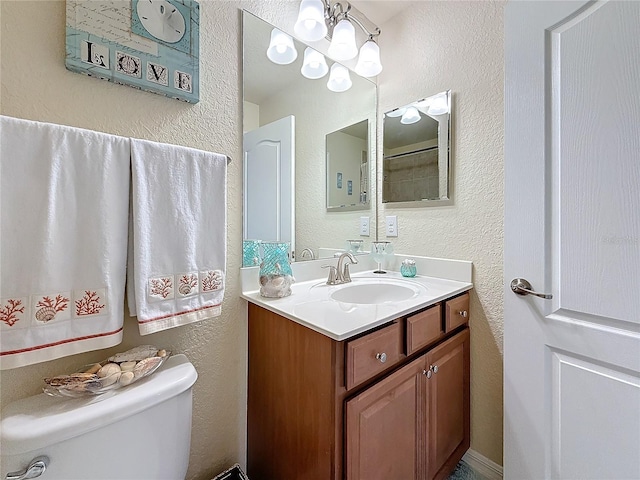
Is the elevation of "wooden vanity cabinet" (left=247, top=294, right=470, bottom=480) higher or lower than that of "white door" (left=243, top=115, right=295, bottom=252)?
lower

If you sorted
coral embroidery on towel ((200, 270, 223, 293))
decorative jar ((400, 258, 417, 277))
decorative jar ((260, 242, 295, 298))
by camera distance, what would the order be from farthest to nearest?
decorative jar ((400, 258, 417, 277)) < decorative jar ((260, 242, 295, 298)) < coral embroidery on towel ((200, 270, 223, 293))

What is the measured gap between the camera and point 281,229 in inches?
51.2

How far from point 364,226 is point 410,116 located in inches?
25.5

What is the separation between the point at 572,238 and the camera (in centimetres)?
90

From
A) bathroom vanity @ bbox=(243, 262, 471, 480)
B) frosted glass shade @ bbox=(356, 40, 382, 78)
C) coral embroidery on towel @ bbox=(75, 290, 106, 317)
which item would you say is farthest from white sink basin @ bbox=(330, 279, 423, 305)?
frosted glass shade @ bbox=(356, 40, 382, 78)

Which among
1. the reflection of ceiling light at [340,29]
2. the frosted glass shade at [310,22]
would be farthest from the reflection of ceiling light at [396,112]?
the frosted glass shade at [310,22]

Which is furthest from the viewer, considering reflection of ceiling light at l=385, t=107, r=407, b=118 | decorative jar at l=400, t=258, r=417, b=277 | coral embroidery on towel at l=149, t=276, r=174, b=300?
reflection of ceiling light at l=385, t=107, r=407, b=118

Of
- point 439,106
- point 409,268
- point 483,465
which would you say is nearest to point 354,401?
point 409,268

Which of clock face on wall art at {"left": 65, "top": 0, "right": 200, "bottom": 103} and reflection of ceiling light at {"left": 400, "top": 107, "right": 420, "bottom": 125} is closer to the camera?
clock face on wall art at {"left": 65, "top": 0, "right": 200, "bottom": 103}

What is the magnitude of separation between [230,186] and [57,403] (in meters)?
0.79

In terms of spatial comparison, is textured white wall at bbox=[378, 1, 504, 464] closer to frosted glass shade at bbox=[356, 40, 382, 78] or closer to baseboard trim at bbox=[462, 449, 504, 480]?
baseboard trim at bbox=[462, 449, 504, 480]

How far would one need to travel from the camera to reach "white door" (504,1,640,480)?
81 cm

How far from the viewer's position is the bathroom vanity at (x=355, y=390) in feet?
2.59

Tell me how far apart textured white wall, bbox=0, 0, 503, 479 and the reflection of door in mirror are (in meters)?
0.24
